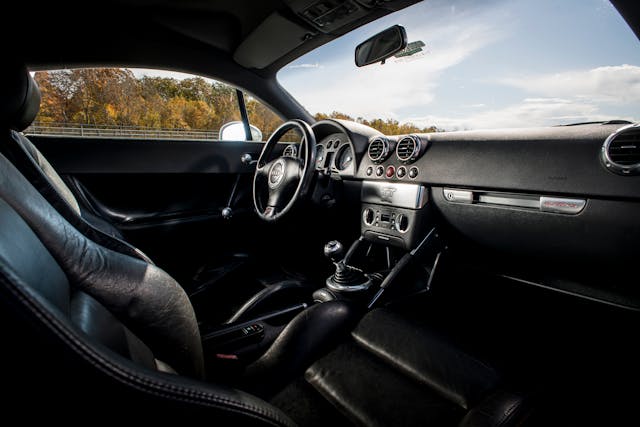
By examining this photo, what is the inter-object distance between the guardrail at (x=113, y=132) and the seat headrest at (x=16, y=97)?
0.66m

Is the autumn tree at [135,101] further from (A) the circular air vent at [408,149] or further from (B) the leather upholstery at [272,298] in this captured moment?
(B) the leather upholstery at [272,298]

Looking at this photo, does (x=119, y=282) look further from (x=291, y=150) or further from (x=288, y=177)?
(x=291, y=150)

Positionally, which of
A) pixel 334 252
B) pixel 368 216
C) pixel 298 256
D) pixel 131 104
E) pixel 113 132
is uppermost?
pixel 131 104

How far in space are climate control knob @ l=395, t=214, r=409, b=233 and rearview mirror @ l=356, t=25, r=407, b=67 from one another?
82 centimetres

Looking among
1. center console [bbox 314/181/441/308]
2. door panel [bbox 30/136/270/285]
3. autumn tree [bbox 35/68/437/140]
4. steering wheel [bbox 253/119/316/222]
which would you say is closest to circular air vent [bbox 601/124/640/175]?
center console [bbox 314/181/441/308]

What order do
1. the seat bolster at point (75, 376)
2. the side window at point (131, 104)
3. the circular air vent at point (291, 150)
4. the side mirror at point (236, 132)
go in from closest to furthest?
the seat bolster at point (75, 376), the side window at point (131, 104), the circular air vent at point (291, 150), the side mirror at point (236, 132)

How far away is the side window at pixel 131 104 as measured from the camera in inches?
71.8

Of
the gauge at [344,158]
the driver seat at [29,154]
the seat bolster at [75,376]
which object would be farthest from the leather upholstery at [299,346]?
the gauge at [344,158]

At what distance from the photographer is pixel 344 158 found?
205cm

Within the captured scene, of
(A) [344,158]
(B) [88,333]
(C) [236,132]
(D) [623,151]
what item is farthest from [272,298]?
(C) [236,132]

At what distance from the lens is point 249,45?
2.07 metres

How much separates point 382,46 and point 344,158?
604mm

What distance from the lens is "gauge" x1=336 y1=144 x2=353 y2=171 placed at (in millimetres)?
2008

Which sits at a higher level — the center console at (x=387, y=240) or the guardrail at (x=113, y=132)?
the guardrail at (x=113, y=132)
